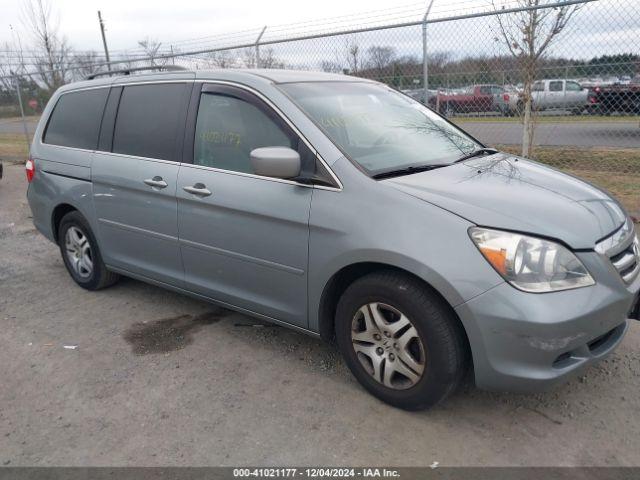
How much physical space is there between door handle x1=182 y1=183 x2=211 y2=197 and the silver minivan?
0.03 metres

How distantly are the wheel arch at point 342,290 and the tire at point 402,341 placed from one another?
0.06 feet

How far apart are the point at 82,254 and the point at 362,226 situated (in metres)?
2.97

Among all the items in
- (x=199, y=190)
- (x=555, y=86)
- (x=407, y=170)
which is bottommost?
(x=199, y=190)

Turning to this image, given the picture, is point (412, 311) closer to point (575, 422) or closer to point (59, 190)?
point (575, 422)

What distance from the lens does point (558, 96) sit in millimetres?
8062

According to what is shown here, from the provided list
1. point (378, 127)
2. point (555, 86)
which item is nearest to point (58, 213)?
point (378, 127)

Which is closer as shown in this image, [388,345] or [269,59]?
[388,345]

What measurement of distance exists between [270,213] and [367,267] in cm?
66

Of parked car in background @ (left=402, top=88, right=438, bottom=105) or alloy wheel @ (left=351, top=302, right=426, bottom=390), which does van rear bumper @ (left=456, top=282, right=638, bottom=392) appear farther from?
parked car in background @ (left=402, top=88, right=438, bottom=105)

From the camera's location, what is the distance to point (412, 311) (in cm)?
263

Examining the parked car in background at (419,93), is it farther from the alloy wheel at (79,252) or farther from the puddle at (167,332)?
the alloy wheel at (79,252)

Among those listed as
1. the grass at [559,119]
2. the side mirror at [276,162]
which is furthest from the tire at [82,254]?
the grass at [559,119]

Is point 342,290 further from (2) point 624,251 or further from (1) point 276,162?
(2) point 624,251

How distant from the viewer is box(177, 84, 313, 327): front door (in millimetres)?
3086
